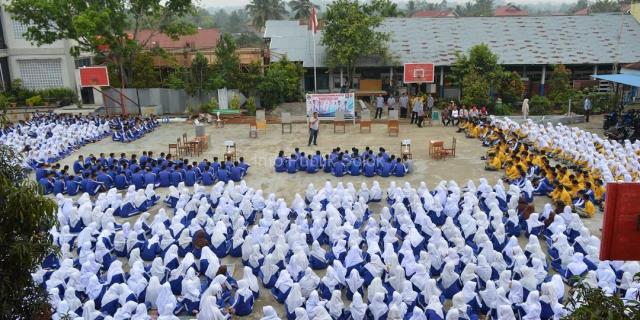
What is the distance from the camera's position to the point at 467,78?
83.2 ft

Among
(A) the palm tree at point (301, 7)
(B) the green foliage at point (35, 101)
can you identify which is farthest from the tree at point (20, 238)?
(A) the palm tree at point (301, 7)

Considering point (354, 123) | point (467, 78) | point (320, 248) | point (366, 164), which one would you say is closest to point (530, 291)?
point (320, 248)

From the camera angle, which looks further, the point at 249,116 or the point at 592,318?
the point at 249,116

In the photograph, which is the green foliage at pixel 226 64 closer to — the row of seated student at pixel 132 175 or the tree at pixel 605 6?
the row of seated student at pixel 132 175

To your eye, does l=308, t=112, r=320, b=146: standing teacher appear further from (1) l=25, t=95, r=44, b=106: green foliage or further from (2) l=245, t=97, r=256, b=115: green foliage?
(1) l=25, t=95, r=44, b=106: green foliage

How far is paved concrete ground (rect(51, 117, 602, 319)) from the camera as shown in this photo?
1547 cm

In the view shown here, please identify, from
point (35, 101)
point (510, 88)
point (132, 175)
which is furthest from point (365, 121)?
point (35, 101)

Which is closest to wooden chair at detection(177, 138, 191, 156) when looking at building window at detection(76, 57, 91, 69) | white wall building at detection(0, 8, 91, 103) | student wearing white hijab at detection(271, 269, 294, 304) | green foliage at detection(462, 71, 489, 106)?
student wearing white hijab at detection(271, 269, 294, 304)

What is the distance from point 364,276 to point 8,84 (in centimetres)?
2793

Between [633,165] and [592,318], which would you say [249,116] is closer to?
[633,165]

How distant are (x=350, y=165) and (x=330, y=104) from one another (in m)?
7.56

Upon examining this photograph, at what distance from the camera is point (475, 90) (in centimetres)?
2497

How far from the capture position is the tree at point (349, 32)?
85.6 ft

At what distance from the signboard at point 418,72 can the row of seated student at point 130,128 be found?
36.0 ft
